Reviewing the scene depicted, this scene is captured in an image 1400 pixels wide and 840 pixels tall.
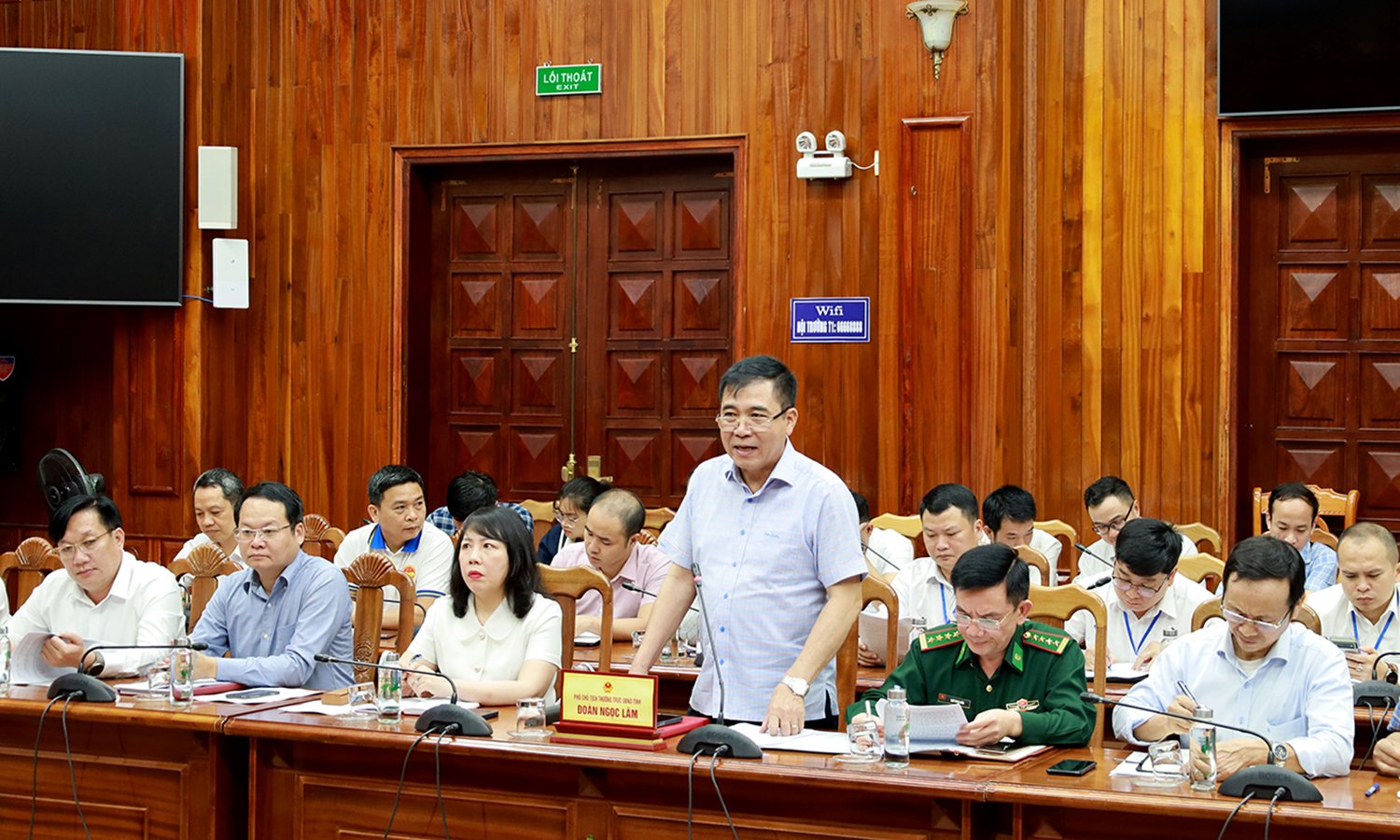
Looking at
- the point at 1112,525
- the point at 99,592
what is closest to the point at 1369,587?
the point at 1112,525

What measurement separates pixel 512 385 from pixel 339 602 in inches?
168

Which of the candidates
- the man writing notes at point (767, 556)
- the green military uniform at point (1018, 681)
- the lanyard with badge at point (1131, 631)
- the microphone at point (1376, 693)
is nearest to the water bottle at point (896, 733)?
the green military uniform at point (1018, 681)

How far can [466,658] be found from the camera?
4.45m

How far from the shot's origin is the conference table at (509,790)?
320 centimetres

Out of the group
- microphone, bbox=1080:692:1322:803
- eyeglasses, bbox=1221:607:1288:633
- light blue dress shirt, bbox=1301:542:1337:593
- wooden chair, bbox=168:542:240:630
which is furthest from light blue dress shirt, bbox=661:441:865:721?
light blue dress shirt, bbox=1301:542:1337:593

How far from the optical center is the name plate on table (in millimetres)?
3637

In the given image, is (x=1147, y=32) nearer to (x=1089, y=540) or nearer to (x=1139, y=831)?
(x=1089, y=540)

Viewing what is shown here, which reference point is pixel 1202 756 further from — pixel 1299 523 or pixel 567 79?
pixel 567 79

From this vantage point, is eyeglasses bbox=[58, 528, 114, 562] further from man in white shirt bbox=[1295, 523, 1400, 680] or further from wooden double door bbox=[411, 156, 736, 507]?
wooden double door bbox=[411, 156, 736, 507]

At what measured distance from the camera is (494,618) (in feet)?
14.7

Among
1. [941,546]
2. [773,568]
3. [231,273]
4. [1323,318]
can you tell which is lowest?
[941,546]

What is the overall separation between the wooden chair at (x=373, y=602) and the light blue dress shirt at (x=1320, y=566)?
3.29m

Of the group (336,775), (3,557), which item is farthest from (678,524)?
(3,557)

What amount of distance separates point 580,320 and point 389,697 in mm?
4963
